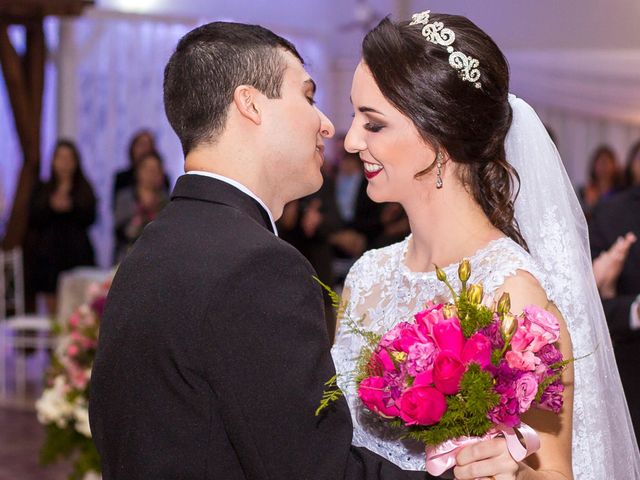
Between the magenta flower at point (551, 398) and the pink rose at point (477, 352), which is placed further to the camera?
the magenta flower at point (551, 398)

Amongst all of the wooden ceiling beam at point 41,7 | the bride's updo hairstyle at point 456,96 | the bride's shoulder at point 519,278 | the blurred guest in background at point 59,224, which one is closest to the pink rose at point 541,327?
the bride's shoulder at point 519,278

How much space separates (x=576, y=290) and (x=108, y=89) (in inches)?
337

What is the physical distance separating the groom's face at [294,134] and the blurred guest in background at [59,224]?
651cm

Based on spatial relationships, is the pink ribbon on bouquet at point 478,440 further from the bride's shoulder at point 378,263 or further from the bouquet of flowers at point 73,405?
the bouquet of flowers at point 73,405

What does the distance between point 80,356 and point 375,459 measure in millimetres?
2238

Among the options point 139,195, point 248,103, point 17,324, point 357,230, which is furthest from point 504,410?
point 17,324

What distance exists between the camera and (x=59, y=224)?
8609 millimetres

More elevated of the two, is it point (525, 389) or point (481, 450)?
point (525, 389)

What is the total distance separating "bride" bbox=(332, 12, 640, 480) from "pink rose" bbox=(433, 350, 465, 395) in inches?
18.5

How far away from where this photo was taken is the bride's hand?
181 centimetres

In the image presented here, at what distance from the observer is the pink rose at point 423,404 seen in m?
1.72

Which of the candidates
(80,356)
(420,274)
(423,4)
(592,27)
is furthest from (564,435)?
(423,4)

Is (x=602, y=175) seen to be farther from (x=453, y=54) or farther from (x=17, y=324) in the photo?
(x=453, y=54)

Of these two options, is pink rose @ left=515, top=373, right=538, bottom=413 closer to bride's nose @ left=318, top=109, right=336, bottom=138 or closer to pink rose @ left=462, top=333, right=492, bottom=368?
pink rose @ left=462, top=333, right=492, bottom=368
